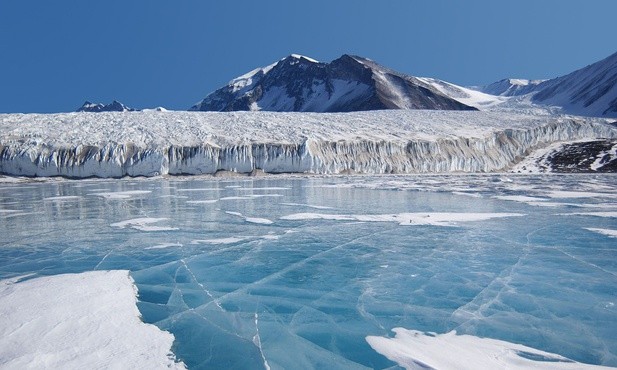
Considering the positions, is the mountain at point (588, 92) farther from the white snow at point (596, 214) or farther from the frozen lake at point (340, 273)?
the frozen lake at point (340, 273)

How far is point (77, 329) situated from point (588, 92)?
419ft

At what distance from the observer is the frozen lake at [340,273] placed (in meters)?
4.24

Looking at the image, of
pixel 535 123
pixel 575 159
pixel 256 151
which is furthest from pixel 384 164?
pixel 535 123

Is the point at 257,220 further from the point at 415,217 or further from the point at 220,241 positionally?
the point at 415,217

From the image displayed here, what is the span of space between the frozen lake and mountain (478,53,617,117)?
9638 cm

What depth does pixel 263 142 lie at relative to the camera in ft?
120

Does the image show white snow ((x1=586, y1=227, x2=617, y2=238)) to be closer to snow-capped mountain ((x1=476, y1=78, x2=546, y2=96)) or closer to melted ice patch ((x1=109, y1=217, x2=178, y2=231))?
melted ice patch ((x1=109, y1=217, x2=178, y2=231))

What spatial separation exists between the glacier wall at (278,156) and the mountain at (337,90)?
6481 centimetres

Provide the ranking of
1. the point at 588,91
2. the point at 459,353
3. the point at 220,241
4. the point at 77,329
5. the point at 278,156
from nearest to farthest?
the point at 459,353 → the point at 77,329 → the point at 220,241 → the point at 278,156 → the point at 588,91

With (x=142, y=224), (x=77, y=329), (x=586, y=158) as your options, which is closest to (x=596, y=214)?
(x=142, y=224)

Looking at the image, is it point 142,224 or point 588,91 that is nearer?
point 142,224

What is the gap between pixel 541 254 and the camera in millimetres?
7430

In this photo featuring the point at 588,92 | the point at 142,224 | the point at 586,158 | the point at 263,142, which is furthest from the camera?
the point at 588,92

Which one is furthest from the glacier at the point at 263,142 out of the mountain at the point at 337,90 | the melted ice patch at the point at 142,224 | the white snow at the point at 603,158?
the mountain at the point at 337,90
